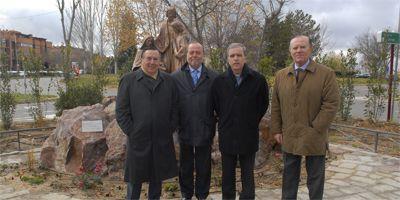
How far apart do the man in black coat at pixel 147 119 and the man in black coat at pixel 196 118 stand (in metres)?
0.23

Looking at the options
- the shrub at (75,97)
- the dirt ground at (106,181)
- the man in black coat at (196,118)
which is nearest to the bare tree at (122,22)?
the shrub at (75,97)

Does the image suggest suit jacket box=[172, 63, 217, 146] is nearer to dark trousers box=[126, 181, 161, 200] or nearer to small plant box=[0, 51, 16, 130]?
dark trousers box=[126, 181, 161, 200]

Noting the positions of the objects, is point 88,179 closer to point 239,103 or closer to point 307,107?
point 239,103

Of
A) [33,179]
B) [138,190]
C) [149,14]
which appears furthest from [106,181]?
[149,14]

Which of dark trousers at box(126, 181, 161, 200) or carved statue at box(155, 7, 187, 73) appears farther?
carved statue at box(155, 7, 187, 73)

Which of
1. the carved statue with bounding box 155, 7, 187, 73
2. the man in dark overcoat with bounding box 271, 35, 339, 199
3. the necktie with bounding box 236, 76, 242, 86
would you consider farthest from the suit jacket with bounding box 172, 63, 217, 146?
the carved statue with bounding box 155, 7, 187, 73

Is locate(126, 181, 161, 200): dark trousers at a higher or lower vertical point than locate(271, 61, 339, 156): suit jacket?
lower

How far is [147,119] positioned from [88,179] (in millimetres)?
1953

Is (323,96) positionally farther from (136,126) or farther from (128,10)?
(128,10)

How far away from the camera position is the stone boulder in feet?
19.2

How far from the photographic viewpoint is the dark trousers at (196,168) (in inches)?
172

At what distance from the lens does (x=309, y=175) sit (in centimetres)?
406

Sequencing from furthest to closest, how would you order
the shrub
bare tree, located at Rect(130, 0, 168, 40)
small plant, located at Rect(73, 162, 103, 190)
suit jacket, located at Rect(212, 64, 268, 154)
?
bare tree, located at Rect(130, 0, 168, 40)
the shrub
small plant, located at Rect(73, 162, 103, 190)
suit jacket, located at Rect(212, 64, 268, 154)

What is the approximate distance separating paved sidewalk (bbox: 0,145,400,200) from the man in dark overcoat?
3.55 feet
